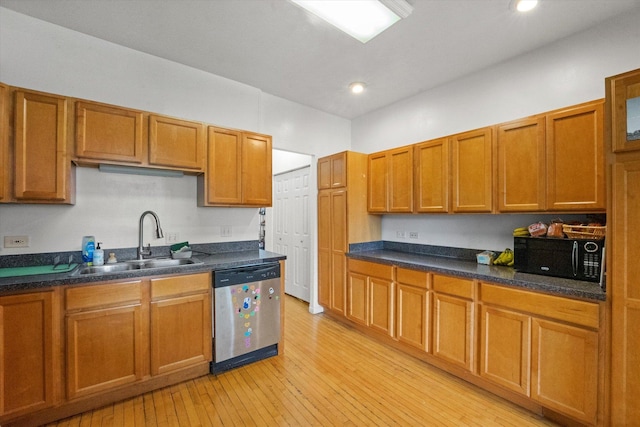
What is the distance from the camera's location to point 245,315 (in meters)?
2.57

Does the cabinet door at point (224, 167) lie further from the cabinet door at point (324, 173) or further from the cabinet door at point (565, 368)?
the cabinet door at point (565, 368)

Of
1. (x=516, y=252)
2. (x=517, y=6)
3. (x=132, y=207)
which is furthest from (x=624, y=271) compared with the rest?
(x=132, y=207)

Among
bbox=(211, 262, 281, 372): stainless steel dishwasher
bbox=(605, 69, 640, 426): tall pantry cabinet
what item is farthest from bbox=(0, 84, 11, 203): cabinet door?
bbox=(605, 69, 640, 426): tall pantry cabinet

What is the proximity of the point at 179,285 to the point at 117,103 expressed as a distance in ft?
5.81

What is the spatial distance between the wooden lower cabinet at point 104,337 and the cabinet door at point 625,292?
10.4 ft

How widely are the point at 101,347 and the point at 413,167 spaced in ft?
10.6

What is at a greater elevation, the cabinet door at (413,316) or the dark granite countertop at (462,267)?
the dark granite countertop at (462,267)

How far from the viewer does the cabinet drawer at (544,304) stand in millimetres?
1735

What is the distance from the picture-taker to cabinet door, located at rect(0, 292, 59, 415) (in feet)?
5.61

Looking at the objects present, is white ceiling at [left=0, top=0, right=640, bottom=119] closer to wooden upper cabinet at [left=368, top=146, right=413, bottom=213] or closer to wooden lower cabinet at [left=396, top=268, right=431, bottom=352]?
wooden upper cabinet at [left=368, top=146, right=413, bottom=213]

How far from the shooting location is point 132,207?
262 centimetres

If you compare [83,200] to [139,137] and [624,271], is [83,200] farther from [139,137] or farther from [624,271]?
[624,271]

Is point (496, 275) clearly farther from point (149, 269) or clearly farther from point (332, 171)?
point (149, 269)

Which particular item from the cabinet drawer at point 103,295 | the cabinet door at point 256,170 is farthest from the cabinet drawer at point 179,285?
the cabinet door at point 256,170
